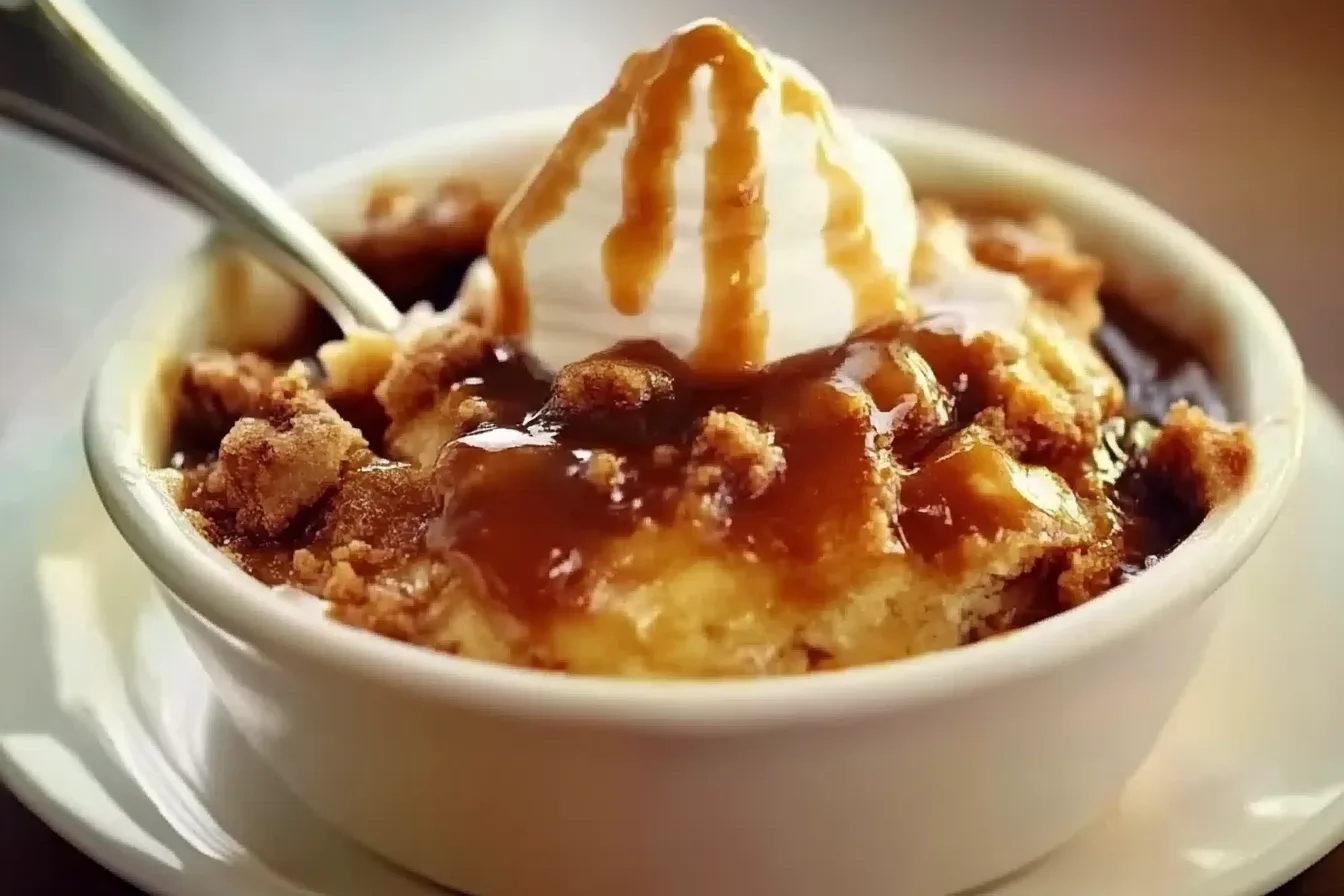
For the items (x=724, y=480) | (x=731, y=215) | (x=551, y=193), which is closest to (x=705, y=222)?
(x=731, y=215)

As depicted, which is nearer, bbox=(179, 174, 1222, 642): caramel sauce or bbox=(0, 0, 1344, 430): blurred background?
bbox=(179, 174, 1222, 642): caramel sauce

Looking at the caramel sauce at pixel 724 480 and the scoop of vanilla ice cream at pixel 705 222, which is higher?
the scoop of vanilla ice cream at pixel 705 222

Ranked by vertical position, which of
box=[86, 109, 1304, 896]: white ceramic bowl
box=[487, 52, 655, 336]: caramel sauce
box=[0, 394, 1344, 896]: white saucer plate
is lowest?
box=[0, 394, 1344, 896]: white saucer plate

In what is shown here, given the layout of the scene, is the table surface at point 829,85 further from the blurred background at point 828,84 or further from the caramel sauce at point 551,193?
the caramel sauce at point 551,193

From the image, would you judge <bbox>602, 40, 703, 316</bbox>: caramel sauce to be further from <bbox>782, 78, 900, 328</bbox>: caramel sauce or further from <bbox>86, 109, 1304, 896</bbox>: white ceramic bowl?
<bbox>86, 109, 1304, 896</bbox>: white ceramic bowl

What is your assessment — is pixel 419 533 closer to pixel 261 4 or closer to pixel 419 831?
pixel 419 831

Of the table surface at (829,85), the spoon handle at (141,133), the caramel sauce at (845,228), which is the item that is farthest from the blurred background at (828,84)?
the caramel sauce at (845,228)

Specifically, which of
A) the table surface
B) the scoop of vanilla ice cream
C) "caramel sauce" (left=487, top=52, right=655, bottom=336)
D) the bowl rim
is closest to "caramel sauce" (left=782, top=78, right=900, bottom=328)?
the scoop of vanilla ice cream
